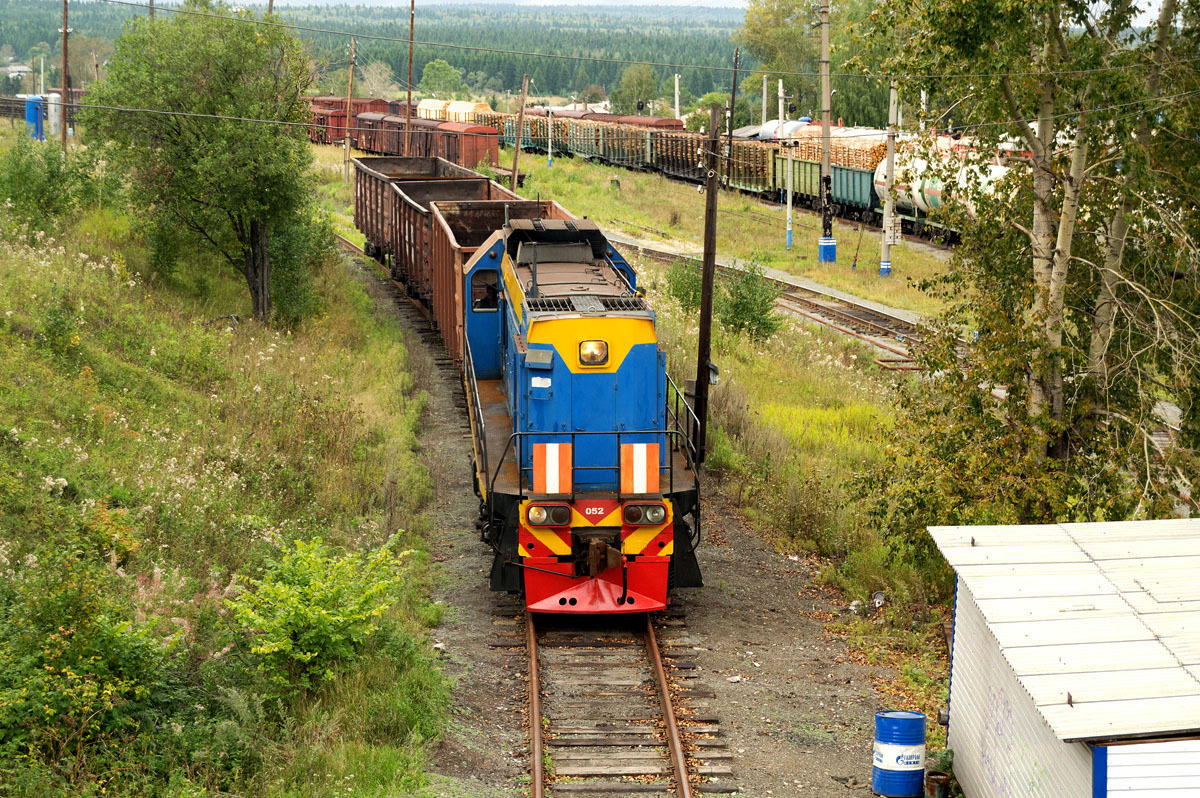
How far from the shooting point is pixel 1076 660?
7578 millimetres

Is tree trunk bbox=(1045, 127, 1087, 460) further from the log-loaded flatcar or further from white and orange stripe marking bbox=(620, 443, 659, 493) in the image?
white and orange stripe marking bbox=(620, 443, 659, 493)

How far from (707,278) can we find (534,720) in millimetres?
9376

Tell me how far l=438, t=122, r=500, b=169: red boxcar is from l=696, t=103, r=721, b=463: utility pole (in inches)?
1659

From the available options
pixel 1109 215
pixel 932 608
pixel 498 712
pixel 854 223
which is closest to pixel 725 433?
pixel 932 608

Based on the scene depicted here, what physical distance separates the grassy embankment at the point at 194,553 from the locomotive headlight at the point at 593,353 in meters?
2.89

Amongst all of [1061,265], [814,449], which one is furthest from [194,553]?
[814,449]

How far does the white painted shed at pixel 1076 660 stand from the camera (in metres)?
6.88

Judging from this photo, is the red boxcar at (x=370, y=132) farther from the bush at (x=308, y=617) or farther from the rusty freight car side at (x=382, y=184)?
the bush at (x=308, y=617)

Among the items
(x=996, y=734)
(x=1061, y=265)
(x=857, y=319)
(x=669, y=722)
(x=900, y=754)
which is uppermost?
(x=1061, y=265)

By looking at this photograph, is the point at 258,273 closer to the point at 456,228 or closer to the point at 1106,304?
the point at 456,228

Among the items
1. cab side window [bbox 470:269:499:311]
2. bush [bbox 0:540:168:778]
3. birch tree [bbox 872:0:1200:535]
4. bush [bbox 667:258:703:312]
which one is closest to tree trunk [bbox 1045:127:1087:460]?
birch tree [bbox 872:0:1200:535]

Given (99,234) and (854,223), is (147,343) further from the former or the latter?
(854,223)

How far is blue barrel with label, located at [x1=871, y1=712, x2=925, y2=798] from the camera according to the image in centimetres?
916

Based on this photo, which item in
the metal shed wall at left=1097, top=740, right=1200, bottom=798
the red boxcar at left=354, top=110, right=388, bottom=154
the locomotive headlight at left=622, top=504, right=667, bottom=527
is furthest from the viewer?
the red boxcar at left=354, top=110, right=388, bottom=154
